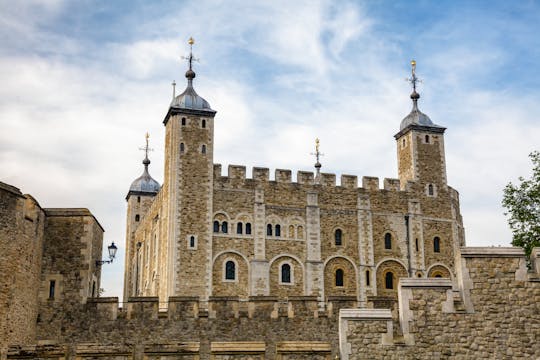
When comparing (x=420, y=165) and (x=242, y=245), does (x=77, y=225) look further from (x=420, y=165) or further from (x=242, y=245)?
(x=420, y=165)

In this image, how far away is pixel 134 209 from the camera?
59.1 m

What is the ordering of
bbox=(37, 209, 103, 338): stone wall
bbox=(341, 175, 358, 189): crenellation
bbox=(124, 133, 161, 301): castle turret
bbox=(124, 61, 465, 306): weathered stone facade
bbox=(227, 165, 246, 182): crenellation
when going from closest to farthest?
bbox=(37, 209, 103, 338): stone wall, bbox=(124, 61, 465, 306): weathered stone facade, bbox=(227, 165, 246, 182): crenellation, bbox=(341, 175, 358, 189): crenellation, bbox=(124, 133, 161, 301): castle turret

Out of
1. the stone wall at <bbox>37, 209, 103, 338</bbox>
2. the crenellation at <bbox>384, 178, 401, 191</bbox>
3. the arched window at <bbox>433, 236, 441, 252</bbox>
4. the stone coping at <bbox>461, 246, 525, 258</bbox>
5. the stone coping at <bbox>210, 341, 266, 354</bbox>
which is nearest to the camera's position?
the stone coping at <bbox>210, 341, 266, 354</bbox>

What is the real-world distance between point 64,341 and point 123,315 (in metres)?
1.60

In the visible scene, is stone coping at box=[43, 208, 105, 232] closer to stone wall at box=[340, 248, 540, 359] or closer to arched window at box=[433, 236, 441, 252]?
stone wall at box=[340, 248, 540, 359]

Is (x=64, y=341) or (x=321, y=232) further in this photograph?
(x=321, y=232)

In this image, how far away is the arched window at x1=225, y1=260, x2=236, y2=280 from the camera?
147 ft

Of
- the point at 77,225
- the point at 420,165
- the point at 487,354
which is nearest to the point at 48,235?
the point at 77,225

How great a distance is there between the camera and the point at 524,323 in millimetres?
14516

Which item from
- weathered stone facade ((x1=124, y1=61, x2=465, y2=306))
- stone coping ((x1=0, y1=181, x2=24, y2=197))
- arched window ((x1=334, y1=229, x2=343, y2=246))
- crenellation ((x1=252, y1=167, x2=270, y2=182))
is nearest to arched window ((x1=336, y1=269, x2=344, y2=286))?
weathered stone facade ((x1=124, y1=61, x2=465, y2=306))

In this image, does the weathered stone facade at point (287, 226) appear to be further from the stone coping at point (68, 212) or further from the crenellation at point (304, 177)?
the stone coping at point (68, 212)

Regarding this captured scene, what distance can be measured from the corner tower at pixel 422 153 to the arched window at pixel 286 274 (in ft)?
30.4

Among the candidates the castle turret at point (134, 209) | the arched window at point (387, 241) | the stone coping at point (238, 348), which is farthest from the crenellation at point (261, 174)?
the stone coping at point (238, 348)

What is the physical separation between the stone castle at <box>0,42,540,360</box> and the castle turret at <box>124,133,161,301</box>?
0.10 metres
